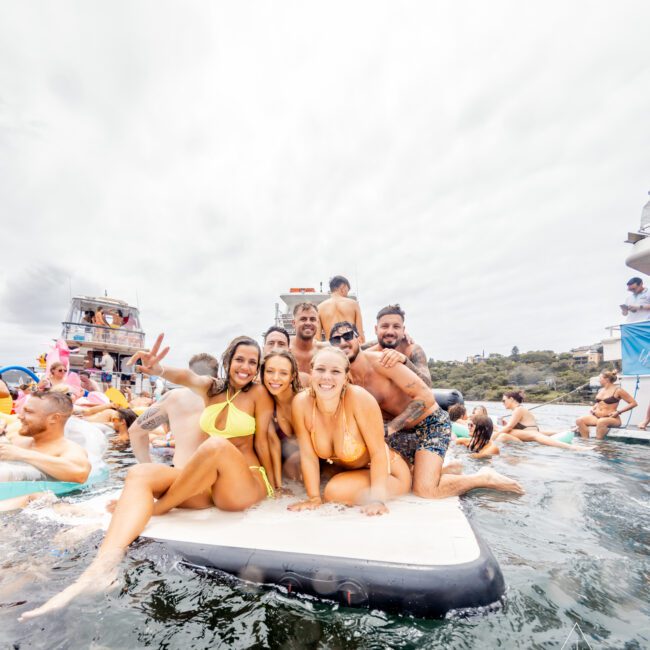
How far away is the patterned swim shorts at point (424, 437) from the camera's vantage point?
12.6ft

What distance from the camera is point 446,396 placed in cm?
693

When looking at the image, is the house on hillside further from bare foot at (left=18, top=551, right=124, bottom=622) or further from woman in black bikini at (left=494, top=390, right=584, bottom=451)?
bare foot at (left=18, top=551, right=124, bottom=622)

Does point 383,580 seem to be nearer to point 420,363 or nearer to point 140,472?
point 140,472

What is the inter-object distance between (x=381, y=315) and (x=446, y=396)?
11.7 ft

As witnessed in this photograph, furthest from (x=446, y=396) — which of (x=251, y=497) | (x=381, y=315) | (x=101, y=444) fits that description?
(x=101, y=444)

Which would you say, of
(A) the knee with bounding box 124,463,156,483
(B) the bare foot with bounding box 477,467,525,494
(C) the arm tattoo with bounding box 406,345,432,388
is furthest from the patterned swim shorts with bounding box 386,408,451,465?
(A) the knee with bounding box 124,463,156,483

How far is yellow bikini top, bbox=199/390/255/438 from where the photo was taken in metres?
2.86

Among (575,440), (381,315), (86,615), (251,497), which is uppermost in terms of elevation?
(381,315)

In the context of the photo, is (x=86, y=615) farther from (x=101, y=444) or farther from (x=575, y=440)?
(x=575, y=440)

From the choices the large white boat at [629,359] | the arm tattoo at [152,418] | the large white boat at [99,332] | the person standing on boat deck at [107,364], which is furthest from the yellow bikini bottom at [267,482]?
the large white boat at [99,332]

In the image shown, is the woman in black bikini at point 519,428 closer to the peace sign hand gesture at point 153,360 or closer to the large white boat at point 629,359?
the large white boat at point 629,359

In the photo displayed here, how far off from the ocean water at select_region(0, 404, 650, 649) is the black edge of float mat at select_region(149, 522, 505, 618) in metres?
0.06

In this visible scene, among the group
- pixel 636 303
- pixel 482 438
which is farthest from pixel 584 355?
pixel 482 438

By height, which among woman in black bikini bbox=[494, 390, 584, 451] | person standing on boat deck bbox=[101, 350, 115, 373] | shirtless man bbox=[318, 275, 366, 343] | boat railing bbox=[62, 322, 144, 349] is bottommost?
woman in black bikini bbox=[494, 390, 584, 451]
